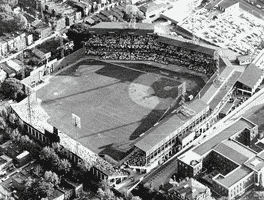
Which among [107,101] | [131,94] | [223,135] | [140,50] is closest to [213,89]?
[223,135]

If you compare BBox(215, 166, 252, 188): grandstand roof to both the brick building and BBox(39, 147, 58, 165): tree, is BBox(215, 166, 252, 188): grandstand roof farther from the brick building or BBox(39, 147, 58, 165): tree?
BBox(39, 147, 58, 165): tree

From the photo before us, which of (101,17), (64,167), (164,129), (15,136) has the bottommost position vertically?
(15,136)

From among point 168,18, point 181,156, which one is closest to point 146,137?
point 181,156

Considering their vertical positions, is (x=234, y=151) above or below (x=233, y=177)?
above

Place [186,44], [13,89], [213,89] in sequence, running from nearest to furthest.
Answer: [213,89], [13,89], [186,44]

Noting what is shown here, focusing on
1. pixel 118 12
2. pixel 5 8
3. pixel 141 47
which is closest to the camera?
pixel 141 47

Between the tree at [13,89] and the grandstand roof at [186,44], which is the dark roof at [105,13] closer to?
the grandstand roof at [186,44]

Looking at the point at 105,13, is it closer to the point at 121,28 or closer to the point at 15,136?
the point at 121,28

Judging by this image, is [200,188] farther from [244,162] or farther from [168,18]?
[168,18]
